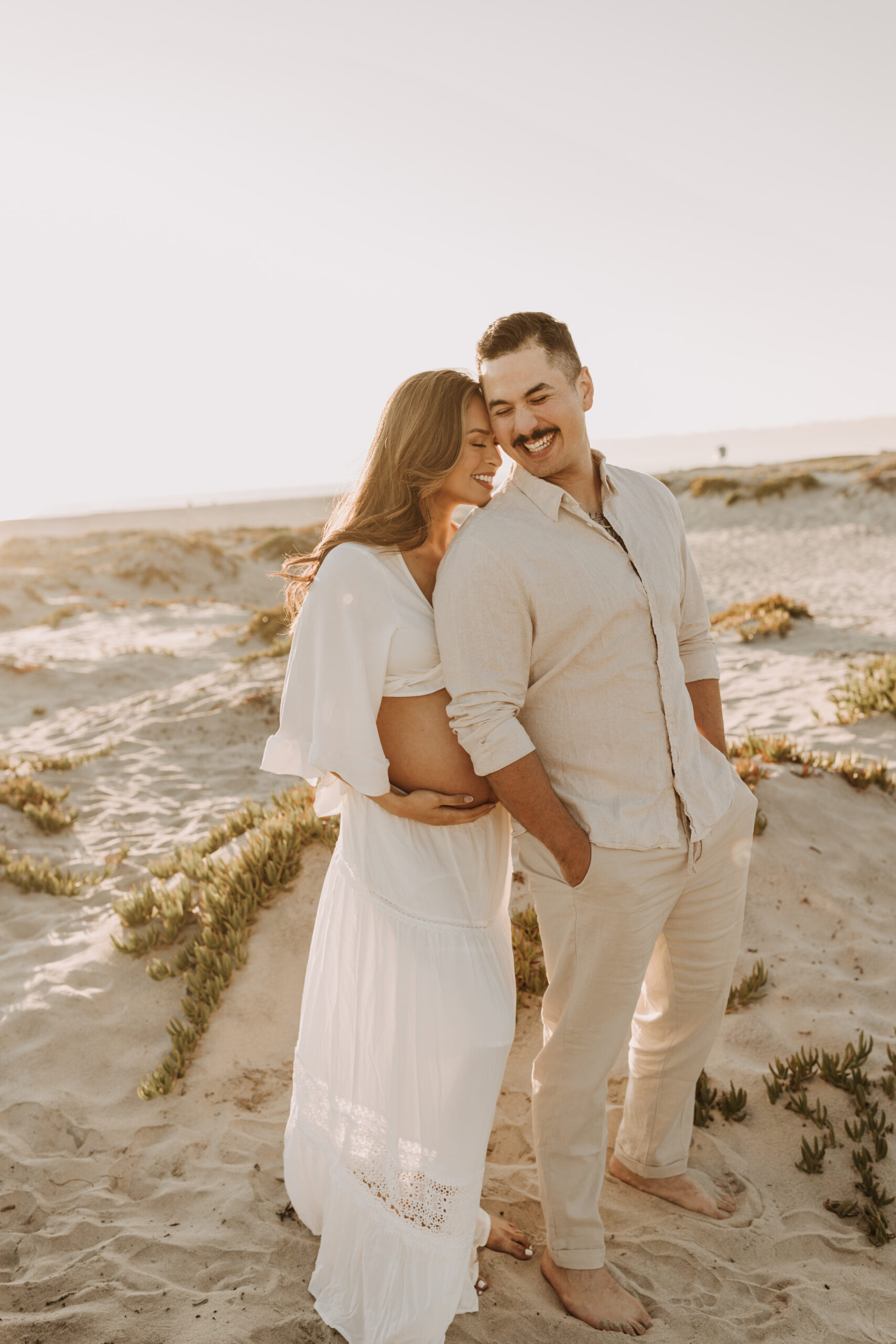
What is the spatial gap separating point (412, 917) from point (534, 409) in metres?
1.62

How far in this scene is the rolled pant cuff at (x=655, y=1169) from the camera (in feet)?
11.2

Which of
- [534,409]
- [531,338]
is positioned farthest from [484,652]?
[531,338]

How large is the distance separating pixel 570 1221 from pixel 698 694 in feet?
6.24

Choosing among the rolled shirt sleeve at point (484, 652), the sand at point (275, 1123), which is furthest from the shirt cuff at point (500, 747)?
the sand at point (275, 1123)

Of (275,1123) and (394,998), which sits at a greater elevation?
(394,998)

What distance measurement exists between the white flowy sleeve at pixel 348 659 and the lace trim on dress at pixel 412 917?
34cm

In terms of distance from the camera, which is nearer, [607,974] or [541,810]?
[541,810]

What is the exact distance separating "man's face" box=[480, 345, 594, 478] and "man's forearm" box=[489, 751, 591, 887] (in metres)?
0.94

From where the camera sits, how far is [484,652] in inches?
97.5

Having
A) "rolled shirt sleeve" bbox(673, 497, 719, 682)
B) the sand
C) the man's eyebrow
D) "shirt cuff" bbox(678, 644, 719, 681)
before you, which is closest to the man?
the man's eyebrow

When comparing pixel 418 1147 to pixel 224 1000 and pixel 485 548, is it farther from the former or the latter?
pixel 224 1000

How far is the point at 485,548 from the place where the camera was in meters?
2.50

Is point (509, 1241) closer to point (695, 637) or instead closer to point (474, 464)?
point (695, 637)

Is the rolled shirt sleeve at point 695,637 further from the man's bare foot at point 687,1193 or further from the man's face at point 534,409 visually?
the man's bare foot at point 687,1193
